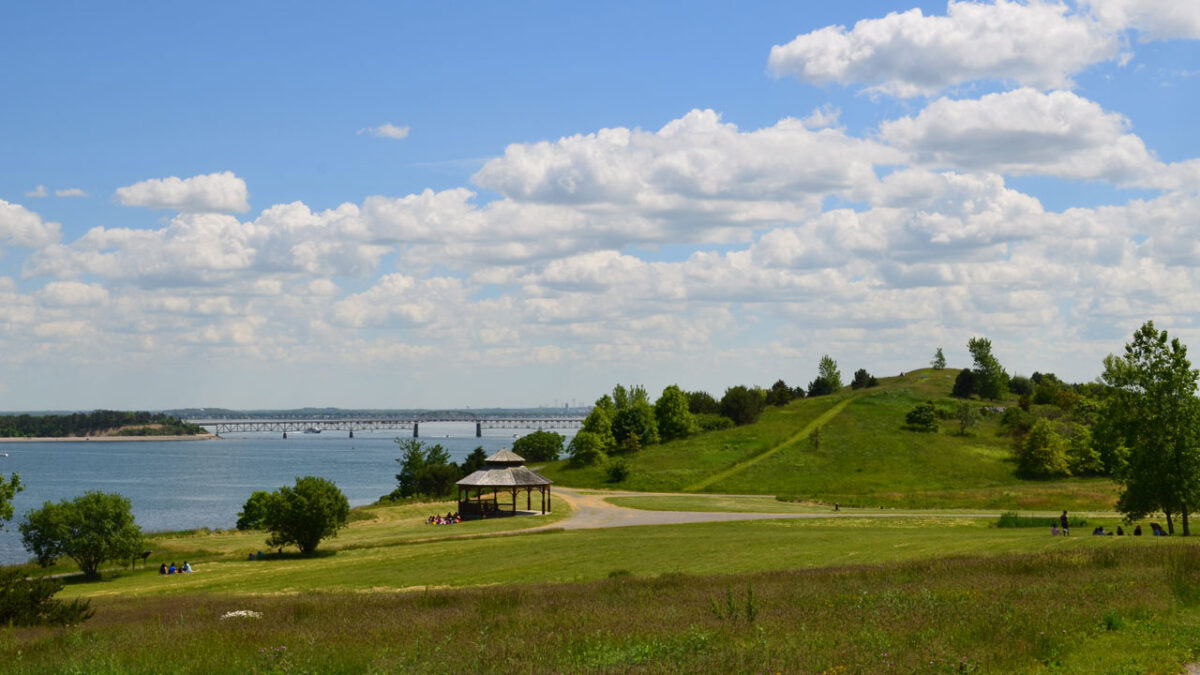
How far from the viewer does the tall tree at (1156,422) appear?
40.6m

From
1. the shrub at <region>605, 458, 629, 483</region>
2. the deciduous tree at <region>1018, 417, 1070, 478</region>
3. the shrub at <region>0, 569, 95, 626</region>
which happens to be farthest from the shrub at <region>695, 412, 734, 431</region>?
the shrub at <region>0, 569, 95, 626</region>

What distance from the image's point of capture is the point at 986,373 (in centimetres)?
13312

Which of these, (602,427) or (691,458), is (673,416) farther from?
(691,458)

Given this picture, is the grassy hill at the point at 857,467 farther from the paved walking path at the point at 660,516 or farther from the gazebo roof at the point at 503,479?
the gazebo roof at the point at 503,479

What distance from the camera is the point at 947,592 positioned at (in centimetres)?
1672

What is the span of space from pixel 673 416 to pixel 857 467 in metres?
30.8

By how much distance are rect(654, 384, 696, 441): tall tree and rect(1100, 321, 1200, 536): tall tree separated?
3079 inches

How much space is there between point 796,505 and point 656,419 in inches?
1892

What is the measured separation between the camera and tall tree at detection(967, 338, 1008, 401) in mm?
131625

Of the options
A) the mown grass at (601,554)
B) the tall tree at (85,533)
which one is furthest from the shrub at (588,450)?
the tall tree at (85,533)

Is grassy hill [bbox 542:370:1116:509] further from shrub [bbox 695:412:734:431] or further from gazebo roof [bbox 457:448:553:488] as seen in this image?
gazebo roof [bbox 457:448:553:488]

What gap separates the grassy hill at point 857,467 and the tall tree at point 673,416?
3907mm

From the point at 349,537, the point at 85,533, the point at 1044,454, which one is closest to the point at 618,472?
the point at 349,537

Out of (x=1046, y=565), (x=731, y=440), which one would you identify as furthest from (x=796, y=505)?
(x=1046, y=565)
